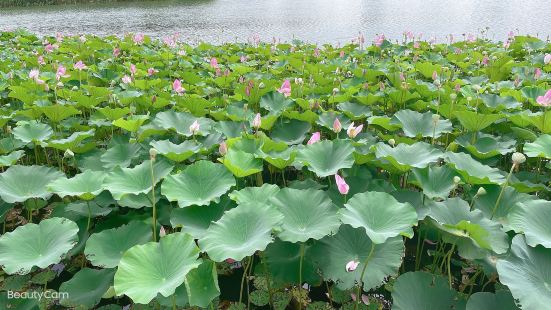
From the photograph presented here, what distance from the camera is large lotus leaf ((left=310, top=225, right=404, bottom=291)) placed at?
4.75 ft

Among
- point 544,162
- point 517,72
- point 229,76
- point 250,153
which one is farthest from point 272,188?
point 517,72

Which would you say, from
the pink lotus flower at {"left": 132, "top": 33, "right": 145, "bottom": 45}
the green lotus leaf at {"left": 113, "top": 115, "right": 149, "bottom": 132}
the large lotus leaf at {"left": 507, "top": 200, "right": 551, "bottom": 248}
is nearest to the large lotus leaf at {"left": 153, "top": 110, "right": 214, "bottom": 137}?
the green lotus leaf at {"left": 113, "top": 115, "right": 149, "bottom": 132}

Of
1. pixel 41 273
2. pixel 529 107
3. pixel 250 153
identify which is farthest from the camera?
pixel 529 107

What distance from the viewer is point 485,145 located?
2107 mm

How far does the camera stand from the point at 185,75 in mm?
3426

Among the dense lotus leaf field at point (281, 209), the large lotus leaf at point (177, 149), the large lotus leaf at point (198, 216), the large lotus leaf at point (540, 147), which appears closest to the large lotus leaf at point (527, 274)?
the dense lotus leaf field at point (281, 209)

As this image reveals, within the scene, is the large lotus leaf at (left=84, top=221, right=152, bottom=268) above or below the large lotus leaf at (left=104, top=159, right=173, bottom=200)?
below

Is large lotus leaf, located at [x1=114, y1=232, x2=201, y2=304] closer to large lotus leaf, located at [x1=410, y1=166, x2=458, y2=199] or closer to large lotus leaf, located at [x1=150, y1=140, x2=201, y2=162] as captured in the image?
large lotus leaf, located at [x1=150, y1=140, x2=201, y2=162]

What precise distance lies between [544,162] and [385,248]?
4.30 feet

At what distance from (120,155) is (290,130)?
0.90 m

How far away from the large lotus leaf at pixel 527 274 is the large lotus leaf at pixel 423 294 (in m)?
0.18

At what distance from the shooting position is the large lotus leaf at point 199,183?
5.55 ft

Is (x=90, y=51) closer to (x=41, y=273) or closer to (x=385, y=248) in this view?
(x=41, y=273)

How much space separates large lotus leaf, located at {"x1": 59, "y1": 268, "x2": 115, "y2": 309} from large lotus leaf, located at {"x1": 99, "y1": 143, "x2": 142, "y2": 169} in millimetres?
601
